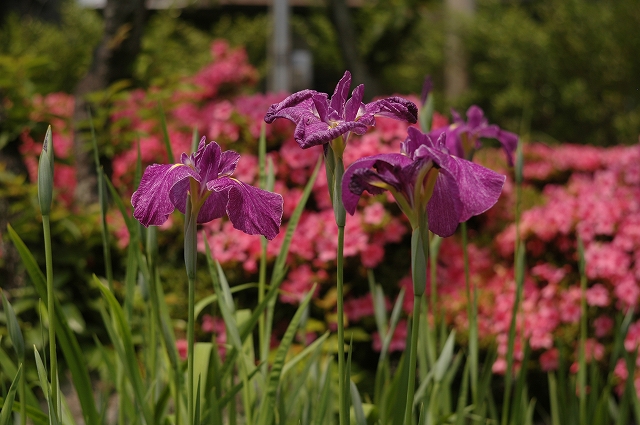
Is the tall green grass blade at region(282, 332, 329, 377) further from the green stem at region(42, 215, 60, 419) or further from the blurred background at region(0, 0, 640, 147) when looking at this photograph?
the blurred background at region(0, 0, 640, 147)

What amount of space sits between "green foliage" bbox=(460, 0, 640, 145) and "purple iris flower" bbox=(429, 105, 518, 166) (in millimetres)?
5699

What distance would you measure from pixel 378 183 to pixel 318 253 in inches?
79.7

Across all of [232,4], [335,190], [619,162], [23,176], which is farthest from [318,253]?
[232,4]

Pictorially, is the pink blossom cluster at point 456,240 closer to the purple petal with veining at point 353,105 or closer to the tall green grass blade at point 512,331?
the tall green grass blade at point 512,331

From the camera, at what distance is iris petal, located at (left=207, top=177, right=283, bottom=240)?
2.95 ft

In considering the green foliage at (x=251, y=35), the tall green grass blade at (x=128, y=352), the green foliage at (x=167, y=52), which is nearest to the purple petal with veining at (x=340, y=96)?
the tall green grass blade at (x=128, y=352)

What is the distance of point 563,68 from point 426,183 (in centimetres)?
829

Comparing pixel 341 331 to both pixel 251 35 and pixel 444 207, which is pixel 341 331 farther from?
pixel 251 35

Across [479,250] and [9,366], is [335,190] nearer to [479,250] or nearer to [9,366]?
[9,366]

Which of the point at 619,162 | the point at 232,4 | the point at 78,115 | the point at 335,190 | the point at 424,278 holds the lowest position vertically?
the point at 424,278

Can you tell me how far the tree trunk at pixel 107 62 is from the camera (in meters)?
3.38

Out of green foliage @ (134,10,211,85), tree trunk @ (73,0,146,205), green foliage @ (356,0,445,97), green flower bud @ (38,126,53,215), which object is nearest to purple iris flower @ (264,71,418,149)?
green flower bud @ (38,126,53,215)

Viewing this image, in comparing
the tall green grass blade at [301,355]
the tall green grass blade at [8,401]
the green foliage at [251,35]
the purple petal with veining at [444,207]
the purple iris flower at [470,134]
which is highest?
the green foliage at [251,35]

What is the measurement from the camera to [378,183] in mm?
826
